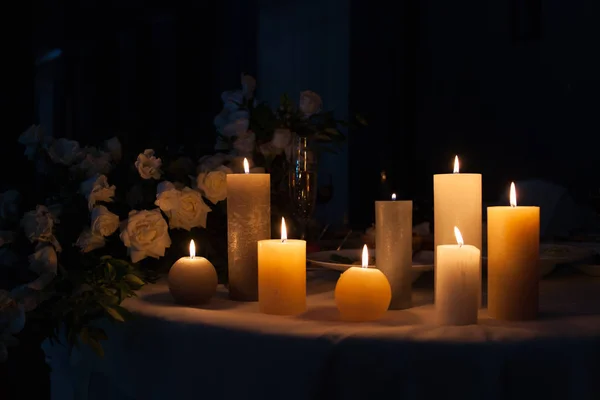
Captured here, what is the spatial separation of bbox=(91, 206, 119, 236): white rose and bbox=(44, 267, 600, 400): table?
0.14 meters

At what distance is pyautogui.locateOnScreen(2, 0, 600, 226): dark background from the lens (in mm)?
4609

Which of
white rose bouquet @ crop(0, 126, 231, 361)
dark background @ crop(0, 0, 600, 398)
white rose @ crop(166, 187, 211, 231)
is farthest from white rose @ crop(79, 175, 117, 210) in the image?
dark background @ crop(0, 0, 600, 398)

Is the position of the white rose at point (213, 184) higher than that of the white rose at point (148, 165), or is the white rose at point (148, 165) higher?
the white rose at point (148, 165)

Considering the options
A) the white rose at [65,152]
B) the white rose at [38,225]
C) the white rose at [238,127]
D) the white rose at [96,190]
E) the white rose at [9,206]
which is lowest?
the white rose at [38,225]

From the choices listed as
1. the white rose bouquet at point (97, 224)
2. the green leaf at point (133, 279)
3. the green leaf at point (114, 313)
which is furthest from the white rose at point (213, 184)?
the green leaf at point (114, 313)

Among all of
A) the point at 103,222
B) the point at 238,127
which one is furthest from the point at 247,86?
the point at 103,222

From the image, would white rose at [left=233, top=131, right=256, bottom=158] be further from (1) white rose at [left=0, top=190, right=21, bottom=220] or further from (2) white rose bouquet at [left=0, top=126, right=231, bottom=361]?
(1) white rose at [left=0, top=190, right=21, bottom=220]

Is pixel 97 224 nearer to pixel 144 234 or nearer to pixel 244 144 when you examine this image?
pixel 144 234

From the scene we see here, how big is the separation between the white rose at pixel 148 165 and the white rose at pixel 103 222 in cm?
11

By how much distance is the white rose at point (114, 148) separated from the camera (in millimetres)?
1189

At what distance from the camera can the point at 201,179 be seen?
1119mm

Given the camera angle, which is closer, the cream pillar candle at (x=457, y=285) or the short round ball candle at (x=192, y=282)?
the cream pillar candle at (x=457, y=285)

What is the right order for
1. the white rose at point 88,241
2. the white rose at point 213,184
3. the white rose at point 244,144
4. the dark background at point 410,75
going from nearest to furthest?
the white rose at point 88,241 < the white rose at point 213,184 < the white rose at point 244,144 < the dark background at point 410,75

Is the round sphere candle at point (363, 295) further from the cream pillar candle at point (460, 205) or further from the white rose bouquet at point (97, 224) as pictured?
the white rose bouquet at point (97, 224)
